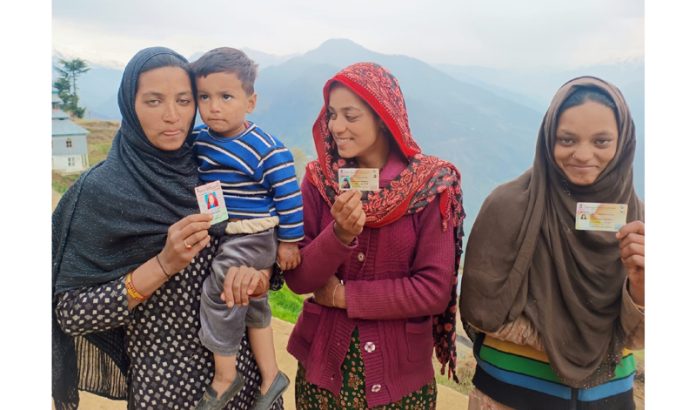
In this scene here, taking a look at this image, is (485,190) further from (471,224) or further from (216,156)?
(216,156)

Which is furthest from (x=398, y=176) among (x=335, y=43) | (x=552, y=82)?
(x=552, y=82)

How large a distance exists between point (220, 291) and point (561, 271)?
1.18 m

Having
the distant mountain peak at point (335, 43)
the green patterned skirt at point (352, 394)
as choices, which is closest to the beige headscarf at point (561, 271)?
the green patterned skirt at point (352, 394)

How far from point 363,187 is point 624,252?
3.03 feet

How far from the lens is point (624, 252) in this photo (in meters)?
1.96

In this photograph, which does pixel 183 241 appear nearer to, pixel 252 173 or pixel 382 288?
pixel 252 173

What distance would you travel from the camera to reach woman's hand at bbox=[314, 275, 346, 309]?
80.5 inches

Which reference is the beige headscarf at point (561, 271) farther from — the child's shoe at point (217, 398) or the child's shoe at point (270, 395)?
the child's shoe at point (217, 398)

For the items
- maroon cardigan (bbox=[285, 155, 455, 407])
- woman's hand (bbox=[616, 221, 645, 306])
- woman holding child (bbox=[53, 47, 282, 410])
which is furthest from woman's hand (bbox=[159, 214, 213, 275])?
woman's hand (bbox=[616, 221, 645, 306])

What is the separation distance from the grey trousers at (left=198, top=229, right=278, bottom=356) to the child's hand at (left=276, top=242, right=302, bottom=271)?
35mm

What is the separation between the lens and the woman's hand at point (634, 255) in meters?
1.94

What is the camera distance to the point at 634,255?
194 centimetres

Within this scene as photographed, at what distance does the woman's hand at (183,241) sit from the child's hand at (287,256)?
10.7 inches

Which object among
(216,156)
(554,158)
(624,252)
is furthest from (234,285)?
(624,252)
